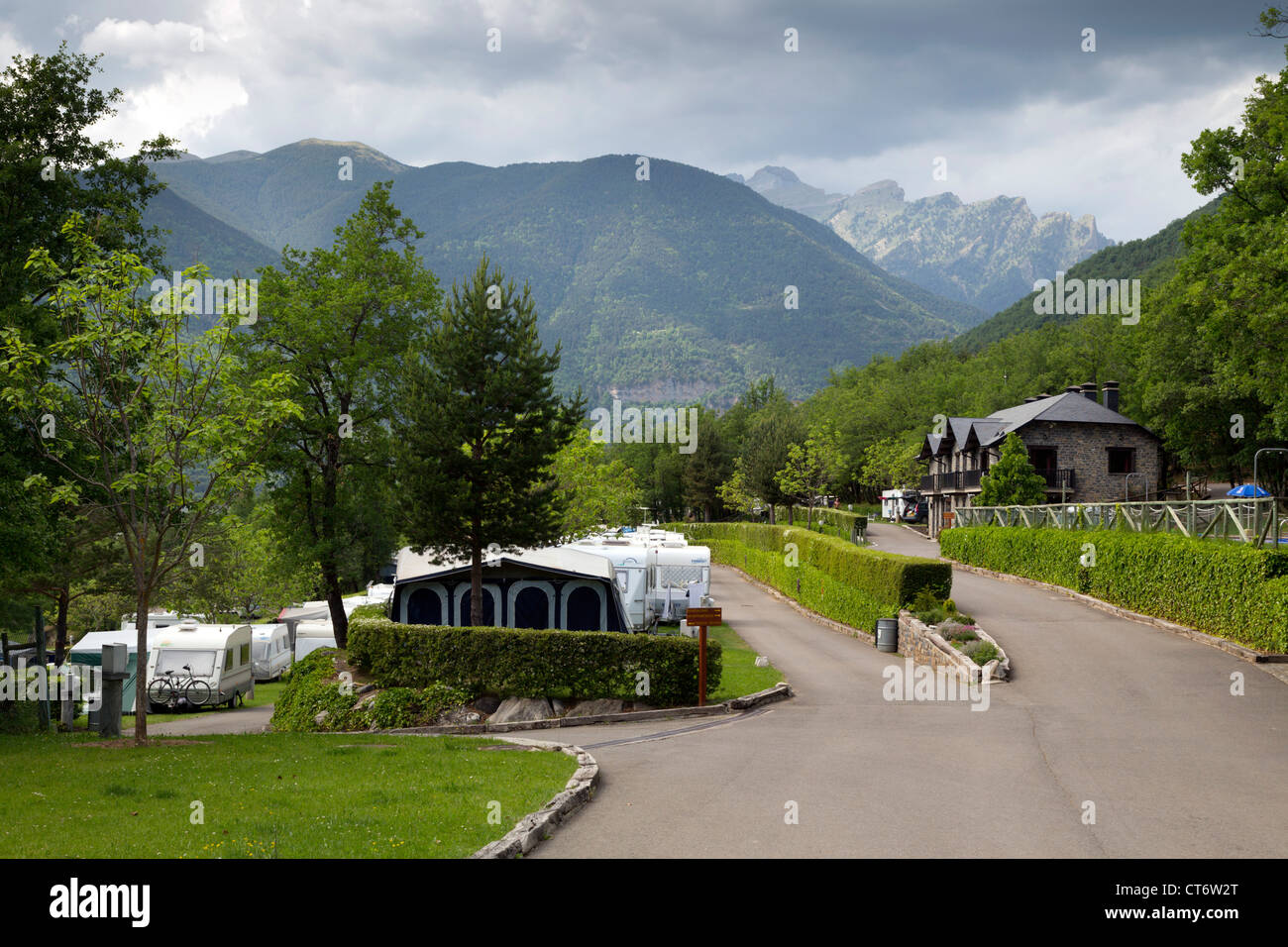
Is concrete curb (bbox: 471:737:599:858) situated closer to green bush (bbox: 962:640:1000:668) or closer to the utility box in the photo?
the utility box

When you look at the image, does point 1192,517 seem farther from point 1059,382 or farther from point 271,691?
point 1059,382

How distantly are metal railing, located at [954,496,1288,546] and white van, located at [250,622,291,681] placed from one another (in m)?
30.8

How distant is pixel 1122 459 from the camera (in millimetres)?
59344

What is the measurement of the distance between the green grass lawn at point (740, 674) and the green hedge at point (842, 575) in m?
4.31

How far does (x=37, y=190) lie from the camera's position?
747 inches

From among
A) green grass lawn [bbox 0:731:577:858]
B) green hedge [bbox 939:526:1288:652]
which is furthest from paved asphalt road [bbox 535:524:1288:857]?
green grass lawn [bbox 0:731:577:858]

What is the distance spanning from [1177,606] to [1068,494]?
1467 inches

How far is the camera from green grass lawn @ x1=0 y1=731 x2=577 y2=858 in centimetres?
794

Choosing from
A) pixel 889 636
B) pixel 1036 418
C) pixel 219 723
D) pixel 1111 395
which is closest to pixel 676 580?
pixel 889 636

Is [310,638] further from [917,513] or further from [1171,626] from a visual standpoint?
[917,513]

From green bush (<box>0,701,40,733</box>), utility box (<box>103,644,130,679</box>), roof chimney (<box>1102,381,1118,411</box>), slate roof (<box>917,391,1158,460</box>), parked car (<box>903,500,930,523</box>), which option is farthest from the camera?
parked car (<box>903,500,930,523</box>)

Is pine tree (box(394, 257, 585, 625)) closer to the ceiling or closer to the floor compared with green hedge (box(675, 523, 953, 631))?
closer to the ceiling

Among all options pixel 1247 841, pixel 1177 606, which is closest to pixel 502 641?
pixel 1247 841

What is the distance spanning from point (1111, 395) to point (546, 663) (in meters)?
55.9
